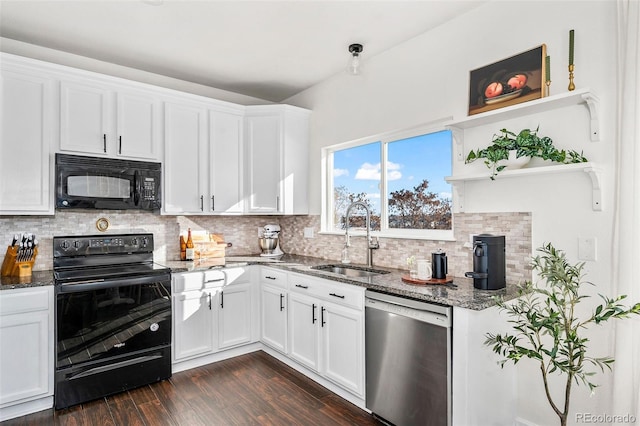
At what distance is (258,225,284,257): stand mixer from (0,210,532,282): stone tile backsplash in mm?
197

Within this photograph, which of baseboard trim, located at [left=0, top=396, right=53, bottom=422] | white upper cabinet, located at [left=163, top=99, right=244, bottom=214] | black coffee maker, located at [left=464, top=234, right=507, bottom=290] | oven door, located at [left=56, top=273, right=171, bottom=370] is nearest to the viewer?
black coffee maker, located at [left=464, top=234, right=507, bottom=290]

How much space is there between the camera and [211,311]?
10.3 ft

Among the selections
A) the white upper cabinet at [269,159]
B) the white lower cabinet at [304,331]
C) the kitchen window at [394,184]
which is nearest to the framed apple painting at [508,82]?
the kitchen window at [394,184]

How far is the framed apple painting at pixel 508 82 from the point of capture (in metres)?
2.09

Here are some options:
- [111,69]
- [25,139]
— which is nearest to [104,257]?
[25,139]

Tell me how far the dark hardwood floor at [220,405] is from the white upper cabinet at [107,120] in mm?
1863

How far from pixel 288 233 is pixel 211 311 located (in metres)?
1.34

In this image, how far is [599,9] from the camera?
6.16 ft

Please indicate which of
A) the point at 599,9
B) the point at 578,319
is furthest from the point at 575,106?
the point at 578,319

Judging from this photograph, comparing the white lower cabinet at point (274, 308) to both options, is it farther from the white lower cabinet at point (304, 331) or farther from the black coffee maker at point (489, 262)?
the black coffee maker at point (489, 262)

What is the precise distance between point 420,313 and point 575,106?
1.38 meters

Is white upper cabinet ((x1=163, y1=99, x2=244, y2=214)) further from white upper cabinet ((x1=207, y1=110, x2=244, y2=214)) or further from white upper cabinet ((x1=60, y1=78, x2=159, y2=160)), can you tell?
white upper cabinet ((x1=60, y1=78, x2=159, y2=160))

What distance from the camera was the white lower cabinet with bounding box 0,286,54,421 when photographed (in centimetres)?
232

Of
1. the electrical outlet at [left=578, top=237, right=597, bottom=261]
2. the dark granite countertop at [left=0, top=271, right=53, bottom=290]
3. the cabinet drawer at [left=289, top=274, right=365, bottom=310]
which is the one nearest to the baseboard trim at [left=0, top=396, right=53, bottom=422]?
the dark granite countertop at [left=0, top=271, right=53, bottom=290]
